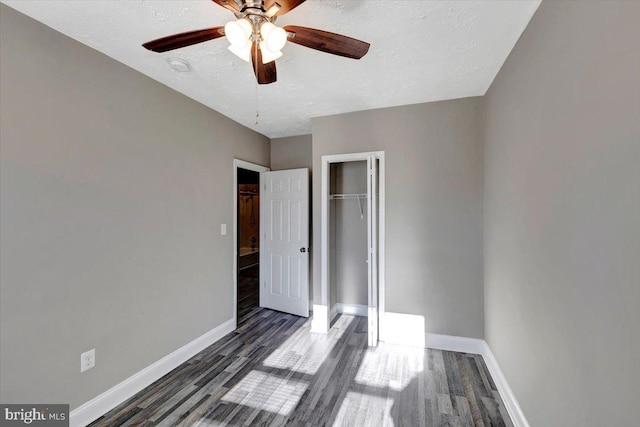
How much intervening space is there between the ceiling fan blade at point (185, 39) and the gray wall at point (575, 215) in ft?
5.29

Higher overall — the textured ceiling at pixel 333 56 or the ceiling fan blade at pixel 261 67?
the textured ceiling at pixel 333 56

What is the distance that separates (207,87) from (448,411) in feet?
10.9

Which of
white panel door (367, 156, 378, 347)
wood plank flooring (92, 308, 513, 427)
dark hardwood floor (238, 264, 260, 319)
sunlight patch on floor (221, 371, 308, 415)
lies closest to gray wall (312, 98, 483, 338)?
white panel door (367, 156, 378, 347)

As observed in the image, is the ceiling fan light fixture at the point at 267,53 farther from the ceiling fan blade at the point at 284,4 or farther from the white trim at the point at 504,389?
the white trim at the point at 504,389

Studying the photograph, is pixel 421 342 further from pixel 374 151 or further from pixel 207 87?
pixel 207 87

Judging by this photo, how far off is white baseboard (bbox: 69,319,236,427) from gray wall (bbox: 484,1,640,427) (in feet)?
9.17

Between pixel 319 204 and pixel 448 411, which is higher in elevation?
pixel 319 204

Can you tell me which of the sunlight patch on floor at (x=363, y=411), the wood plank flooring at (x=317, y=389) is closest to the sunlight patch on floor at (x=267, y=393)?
the wood plank flooring at (x=317, y=389)

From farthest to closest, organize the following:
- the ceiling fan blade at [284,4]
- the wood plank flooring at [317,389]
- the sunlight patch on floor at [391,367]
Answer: the sunlight patch on floor at [391,367]
the wood plank flooring at [317,389]
the ceiling fan blade at [284,4]

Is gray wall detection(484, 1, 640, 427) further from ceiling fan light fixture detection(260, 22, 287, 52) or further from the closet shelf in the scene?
the closet shelf

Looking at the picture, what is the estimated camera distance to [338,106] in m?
3.03

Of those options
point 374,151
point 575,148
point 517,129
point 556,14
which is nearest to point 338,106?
point 374,151

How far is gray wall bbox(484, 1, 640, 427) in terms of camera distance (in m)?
0.91

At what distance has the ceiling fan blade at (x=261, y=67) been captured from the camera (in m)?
1.55
